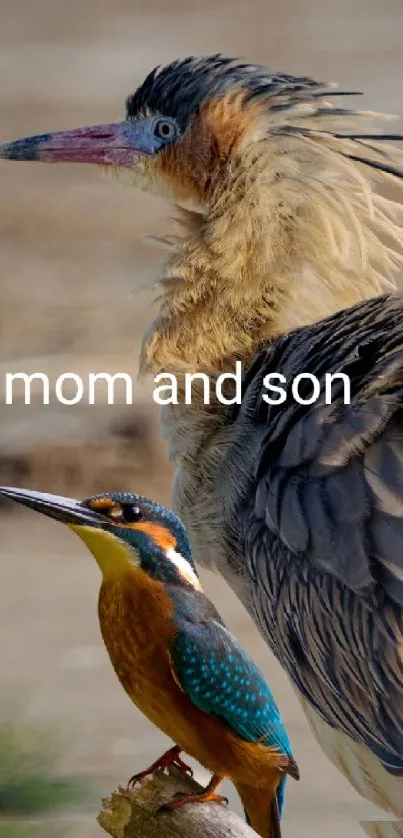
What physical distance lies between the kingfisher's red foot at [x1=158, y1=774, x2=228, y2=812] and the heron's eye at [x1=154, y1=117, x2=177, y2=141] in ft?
2.01

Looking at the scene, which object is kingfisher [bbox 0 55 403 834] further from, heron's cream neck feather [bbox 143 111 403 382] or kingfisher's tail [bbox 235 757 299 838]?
kingfisher's tail [bbox 235 757 299 838]

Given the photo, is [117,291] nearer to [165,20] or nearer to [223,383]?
[165,20]

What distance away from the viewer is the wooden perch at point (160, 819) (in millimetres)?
704

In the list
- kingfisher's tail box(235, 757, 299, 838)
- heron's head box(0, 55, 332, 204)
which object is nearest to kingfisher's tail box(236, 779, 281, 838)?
kingfisher's tail box(235, 757, 299, 838)

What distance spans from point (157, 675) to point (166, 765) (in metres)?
0.07

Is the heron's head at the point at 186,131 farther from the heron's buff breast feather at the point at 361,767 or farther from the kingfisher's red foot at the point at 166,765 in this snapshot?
the kingfisher's red foot at the point at 166,765

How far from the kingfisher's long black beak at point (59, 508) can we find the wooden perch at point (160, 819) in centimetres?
15

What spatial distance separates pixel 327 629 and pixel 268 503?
10 centimetres

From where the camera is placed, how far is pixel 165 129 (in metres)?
1.17

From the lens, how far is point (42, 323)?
2250 mm

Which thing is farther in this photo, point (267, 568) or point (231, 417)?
point (231, 417)

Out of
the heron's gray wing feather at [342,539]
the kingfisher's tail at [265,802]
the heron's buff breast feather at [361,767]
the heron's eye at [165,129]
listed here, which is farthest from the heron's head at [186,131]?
the kingfisher's tail at [265,802]

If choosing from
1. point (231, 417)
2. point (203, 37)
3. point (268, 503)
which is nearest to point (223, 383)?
point (231, 417)

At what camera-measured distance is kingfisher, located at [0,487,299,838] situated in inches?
27.1
